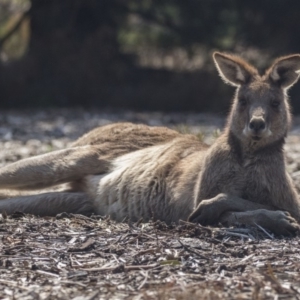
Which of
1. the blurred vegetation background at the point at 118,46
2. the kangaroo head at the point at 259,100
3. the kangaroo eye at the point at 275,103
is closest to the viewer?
the kangaroo head at the point at 259,100

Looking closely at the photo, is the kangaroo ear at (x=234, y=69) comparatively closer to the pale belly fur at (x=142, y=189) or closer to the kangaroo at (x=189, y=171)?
the kangaroo at (x=189, y=171)

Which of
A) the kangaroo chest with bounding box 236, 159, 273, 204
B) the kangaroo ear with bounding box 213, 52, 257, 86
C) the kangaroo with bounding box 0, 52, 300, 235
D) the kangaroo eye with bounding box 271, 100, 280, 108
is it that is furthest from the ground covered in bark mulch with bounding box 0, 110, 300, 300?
the kangaroo ear with bounding box 213, 52, 257, 86

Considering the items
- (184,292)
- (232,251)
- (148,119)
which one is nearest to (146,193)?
(232,251)

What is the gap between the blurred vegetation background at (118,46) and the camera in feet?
66.0

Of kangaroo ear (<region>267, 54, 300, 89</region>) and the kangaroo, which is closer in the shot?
the kangaroo

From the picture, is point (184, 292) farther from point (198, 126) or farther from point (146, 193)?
point (198, 126)

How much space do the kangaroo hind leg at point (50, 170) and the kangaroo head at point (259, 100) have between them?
166 cm

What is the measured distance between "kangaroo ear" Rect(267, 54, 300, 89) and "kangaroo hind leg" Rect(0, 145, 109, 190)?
80.2 inches

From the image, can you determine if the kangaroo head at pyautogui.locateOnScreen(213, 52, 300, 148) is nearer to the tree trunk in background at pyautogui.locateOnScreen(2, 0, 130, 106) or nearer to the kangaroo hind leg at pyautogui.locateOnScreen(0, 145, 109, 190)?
the kangaroo hind leg at pyautogui.locateOnScreen(0, 145, 109, 190)

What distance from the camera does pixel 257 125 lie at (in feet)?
23.5

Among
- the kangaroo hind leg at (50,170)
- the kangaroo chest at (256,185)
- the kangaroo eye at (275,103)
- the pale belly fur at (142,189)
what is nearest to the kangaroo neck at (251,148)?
the kangaroo chest at (256,185)

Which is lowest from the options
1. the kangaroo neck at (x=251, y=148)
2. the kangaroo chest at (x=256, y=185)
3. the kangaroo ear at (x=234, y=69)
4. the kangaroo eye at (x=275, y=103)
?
the kangaroo chest at (x=256, y=185)

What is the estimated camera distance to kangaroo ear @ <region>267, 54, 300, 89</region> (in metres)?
7.58

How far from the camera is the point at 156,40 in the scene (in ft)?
69.0
